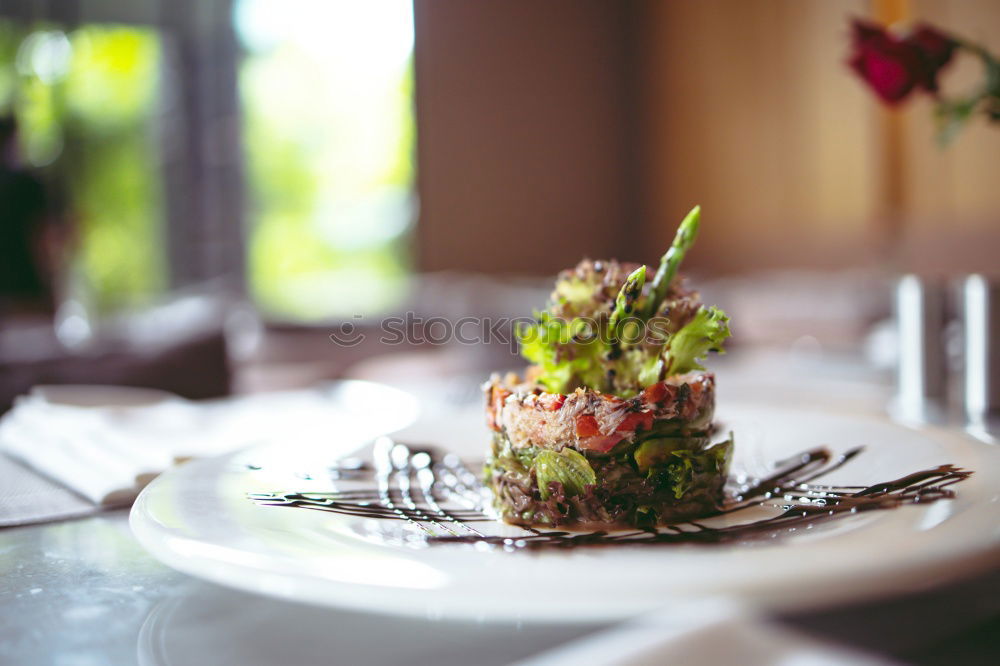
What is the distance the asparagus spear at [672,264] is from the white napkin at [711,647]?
1.50 feet

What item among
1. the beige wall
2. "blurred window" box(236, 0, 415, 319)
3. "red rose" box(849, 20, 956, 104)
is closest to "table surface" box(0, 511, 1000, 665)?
"red rose" box(849, 20, 956, 104)

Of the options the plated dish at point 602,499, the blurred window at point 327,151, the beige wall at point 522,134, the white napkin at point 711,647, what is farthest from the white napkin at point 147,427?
the beige wall at point 522,134

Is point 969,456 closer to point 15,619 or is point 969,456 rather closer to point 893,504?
point 893,504

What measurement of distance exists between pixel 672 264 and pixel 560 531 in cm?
28

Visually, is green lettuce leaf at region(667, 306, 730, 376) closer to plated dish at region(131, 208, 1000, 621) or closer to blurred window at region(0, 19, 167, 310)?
plated dish at region(131, 208, 1000, 621)

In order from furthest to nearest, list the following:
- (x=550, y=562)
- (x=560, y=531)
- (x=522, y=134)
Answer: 1. (x=522, y=134)
2. (x=560, y=531)
3. (x=550, y=562)

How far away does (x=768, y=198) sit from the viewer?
24.7 ft

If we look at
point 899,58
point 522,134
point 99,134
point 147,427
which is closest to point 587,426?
point 147,427

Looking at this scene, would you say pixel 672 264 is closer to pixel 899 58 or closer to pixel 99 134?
pixel 899 58

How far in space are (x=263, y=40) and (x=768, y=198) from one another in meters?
4.39

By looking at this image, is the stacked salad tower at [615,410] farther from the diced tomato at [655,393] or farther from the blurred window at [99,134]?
the blurred window at [99,134]

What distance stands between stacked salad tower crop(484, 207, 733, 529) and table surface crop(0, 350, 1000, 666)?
238mm

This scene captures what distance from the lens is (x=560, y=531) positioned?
31.7 inches

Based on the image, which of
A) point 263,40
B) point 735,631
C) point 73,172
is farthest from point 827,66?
point 735,631
